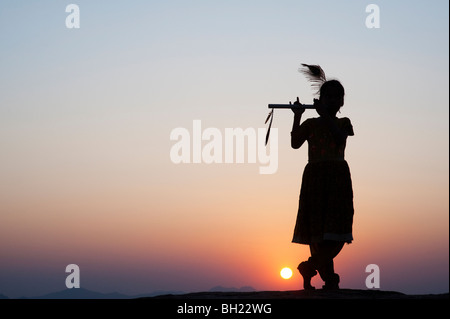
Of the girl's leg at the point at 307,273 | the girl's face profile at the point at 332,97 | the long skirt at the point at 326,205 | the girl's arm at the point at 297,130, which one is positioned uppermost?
the girl's face profile at the point at 332,97

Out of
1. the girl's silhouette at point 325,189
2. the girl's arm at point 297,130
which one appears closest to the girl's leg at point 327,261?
the girl's silhouette at point 325,189

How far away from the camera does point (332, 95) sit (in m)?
12.5

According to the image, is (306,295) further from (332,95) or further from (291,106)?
(332,95)

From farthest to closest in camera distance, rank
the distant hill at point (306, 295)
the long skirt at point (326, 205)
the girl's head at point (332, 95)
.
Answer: the girl's head at point (332, 95) < the long skirt at point (326, 205) < the distant hill at point (306, 295)

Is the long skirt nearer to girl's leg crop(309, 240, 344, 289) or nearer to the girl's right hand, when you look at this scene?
girl's leg crop(309, 240, 344, 289)

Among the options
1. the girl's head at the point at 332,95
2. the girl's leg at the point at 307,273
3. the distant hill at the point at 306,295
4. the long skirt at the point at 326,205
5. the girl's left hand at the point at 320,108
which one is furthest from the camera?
the girl's head at the point at 332,95

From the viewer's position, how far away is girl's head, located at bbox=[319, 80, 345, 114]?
40.9ft

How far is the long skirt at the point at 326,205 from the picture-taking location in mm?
12047

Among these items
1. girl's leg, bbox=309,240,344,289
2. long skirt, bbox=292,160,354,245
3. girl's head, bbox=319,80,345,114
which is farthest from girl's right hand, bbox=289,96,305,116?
girl's leg, bbox=309,240,344,289

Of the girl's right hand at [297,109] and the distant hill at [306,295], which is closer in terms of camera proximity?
the distant hill at [306,295]

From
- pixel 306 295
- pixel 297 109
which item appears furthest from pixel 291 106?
pixel 306 295

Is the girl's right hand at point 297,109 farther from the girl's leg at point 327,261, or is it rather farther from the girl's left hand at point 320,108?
the girl's leg at point 327,261

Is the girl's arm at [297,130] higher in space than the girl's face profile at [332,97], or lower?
lower
